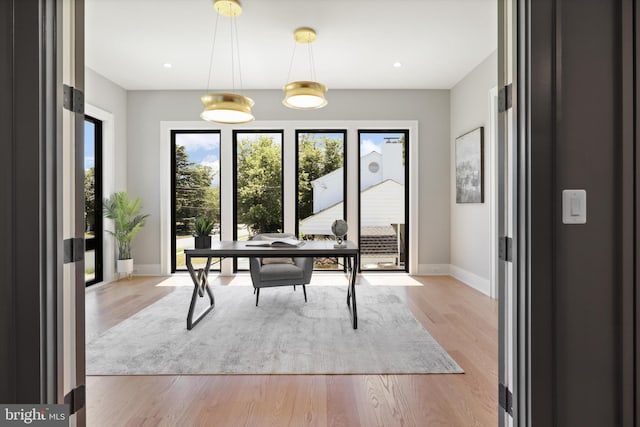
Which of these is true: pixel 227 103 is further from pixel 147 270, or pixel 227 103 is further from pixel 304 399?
pixel 147 270

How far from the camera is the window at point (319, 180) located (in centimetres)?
547

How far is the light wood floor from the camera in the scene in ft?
5.72

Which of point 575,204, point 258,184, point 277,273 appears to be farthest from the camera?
point 258,184

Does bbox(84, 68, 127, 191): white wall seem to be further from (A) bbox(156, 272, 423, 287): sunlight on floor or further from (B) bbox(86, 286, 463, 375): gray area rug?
(B) bbox(86, 286, 463, 375): gray area rug

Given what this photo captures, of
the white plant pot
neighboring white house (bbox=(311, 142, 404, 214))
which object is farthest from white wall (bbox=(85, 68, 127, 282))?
neighboring white house (bbox=(311, 142, 404, 214))

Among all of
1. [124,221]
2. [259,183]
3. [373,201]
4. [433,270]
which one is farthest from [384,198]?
[124,221]

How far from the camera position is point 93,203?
4.83 meters

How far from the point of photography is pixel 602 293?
3.77ft

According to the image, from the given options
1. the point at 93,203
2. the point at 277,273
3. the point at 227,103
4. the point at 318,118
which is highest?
the point at 318,118

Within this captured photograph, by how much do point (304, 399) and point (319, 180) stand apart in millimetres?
3870

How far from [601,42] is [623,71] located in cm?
12

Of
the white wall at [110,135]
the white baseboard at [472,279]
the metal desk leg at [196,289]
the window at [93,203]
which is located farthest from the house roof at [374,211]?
the window at [93,203]

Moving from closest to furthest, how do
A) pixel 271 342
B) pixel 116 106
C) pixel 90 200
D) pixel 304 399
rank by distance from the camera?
pixel 304 399
pixel 271 342
pixel 90 200
pixel 116 106

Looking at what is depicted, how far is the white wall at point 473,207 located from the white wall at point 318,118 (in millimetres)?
184
